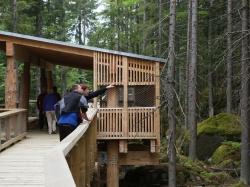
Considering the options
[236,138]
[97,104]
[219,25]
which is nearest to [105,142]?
[97,104]

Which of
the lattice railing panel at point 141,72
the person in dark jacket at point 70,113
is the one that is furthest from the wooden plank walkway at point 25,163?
the lattice railing panel at point 141,72

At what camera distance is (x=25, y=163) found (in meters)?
9.75

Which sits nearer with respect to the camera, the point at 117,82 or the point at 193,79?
the point at 117,82

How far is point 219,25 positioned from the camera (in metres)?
32.0

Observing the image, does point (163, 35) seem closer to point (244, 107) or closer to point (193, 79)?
point (193, 79)

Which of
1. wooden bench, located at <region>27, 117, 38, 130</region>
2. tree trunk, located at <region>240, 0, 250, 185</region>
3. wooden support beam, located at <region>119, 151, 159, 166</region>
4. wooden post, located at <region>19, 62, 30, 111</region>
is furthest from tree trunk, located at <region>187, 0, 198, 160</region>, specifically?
wooden post, located at <region>19, 62, 30, 111</region>

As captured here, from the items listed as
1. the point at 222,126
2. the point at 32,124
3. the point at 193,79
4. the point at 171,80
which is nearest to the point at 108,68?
the point at 171,80

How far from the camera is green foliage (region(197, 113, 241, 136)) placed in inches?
894

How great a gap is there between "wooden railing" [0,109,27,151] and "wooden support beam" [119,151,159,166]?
4.20 m

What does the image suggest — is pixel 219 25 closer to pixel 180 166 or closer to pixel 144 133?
pixel 180 166

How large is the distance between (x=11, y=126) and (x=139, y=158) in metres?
5.71

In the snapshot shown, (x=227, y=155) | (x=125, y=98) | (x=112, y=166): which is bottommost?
(x=227, y=155)

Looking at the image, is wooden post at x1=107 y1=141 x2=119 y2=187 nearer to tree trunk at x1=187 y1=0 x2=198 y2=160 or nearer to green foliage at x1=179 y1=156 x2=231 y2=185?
green foliage at x1=179 y1=156 x2=231 y2=185

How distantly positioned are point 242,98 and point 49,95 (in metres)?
6.30
